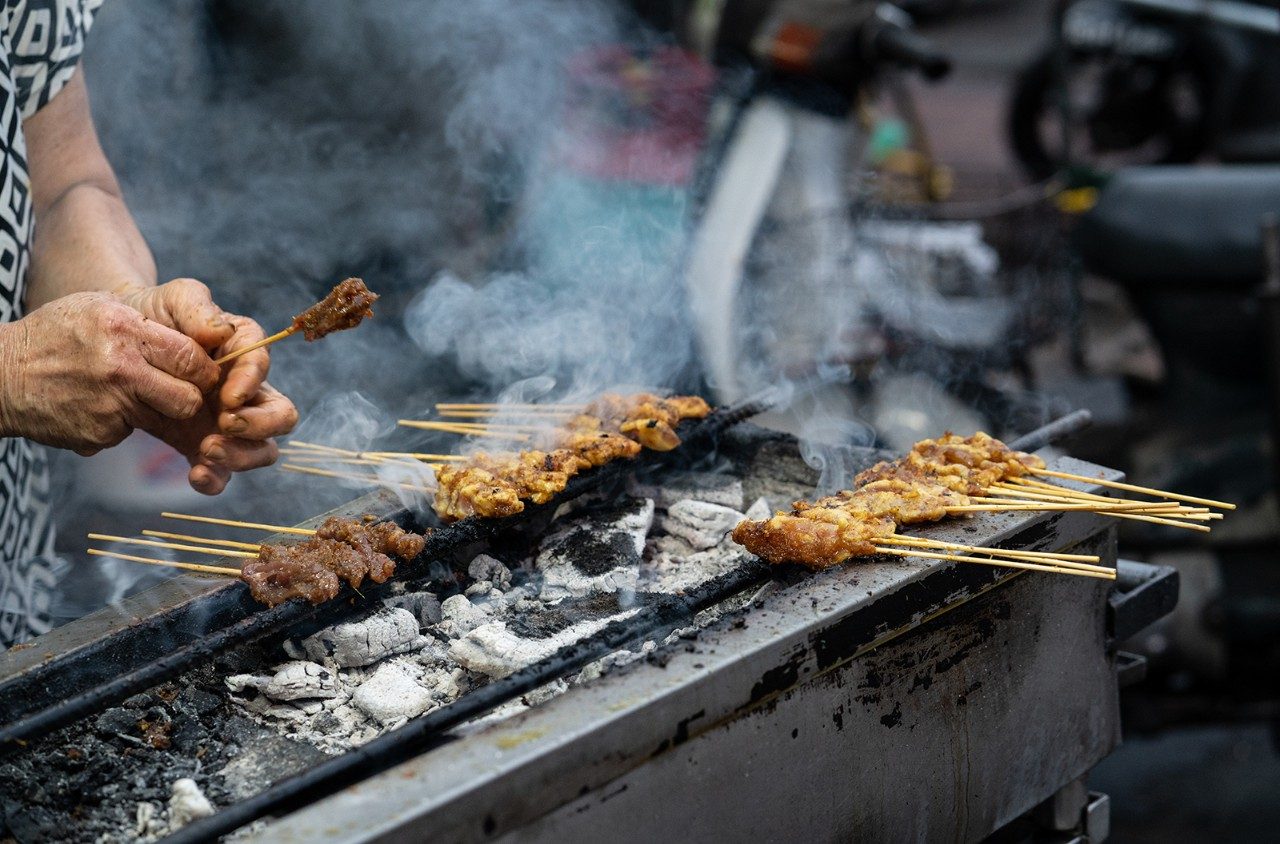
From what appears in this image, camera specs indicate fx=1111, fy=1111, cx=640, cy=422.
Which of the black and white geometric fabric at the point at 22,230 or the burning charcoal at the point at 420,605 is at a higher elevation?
the black and white geometric fabric at the point at 22,230

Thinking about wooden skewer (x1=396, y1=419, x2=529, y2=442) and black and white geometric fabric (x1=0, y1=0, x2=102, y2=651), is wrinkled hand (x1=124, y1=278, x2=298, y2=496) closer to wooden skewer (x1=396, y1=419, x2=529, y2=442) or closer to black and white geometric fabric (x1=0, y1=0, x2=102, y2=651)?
black and white geometric fabric (x1=0, y1=0, x2=102, y2=651)

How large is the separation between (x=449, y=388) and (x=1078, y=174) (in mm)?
5465

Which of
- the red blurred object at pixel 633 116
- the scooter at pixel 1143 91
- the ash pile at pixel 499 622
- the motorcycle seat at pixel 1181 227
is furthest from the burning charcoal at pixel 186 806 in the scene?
the scooter at pixel 1143 91

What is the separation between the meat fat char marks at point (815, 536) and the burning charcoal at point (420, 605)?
0.89 meters

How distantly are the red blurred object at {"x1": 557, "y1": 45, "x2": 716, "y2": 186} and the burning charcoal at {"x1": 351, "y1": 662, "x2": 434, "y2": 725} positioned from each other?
219 inches

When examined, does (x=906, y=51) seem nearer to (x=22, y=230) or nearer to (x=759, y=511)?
(x=759, y=511)

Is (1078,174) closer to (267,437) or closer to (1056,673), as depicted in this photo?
(1056,673)

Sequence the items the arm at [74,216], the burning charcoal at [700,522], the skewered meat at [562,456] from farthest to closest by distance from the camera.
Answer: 1. the burning charcoal at [700,522]
2. the arm at [74,216]
3. the skewered meat at [562,456]

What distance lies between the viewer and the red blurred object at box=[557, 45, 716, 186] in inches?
311

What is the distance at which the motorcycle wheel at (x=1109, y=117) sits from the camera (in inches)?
421

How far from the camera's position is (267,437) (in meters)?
2.93

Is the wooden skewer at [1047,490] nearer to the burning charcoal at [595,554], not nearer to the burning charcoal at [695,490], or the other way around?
the burning charcoal at [695,490]

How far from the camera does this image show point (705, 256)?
24.4ft

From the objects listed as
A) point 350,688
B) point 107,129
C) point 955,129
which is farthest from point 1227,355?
point 955,129
